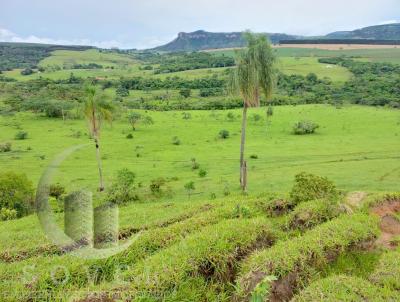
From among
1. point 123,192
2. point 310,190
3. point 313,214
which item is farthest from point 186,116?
point 313,214

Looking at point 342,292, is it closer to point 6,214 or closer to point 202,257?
point 202,257

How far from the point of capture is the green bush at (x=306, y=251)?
7.33m

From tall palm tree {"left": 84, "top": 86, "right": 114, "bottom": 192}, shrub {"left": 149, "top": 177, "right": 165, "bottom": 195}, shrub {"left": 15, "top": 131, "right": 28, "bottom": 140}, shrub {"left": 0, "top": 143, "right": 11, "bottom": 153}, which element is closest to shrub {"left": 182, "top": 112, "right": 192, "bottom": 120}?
shrub {"left": 15, "top": 131, "right": 28, "bottom": 140}

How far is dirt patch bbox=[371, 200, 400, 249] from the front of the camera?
9.91 meters

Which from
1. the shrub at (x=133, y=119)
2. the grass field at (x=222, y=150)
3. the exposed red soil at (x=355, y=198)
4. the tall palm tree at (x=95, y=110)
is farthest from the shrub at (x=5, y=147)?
the exposed red soil at (x=355, y=198)

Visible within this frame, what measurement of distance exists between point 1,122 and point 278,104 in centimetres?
5729

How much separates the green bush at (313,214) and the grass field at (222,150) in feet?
56.4

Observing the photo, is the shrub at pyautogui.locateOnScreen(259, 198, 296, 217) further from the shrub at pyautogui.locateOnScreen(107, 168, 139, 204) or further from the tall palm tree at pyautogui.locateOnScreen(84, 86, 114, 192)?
the tall palm tree at pyautogui.locateOnScreen(84, 86, 114, 192)

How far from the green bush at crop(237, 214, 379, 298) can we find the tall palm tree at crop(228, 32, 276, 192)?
14688mm

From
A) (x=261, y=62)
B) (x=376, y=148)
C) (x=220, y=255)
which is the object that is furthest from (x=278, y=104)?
(x=220, y=255)

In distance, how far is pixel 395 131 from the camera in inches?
2297

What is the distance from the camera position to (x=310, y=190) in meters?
13.2

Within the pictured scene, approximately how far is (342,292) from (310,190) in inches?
268

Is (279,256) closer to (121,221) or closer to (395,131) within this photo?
(121,221)
